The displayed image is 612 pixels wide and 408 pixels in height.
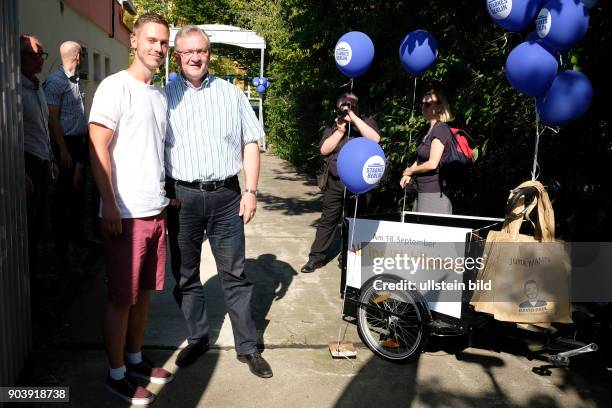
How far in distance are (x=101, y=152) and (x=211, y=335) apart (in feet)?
6.16

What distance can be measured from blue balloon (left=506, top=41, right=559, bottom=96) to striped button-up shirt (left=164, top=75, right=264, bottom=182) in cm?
178

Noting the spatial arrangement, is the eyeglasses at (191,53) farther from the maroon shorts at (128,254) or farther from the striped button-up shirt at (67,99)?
the striped button-up shirt at (67,99)

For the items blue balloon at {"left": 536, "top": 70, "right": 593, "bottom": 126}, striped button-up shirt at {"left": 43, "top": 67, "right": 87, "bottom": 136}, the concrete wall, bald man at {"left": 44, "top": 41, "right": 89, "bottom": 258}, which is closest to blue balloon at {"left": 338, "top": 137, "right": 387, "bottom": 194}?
blue balloon at {"left": 536, "top": 70, "right": 593, "bottom": 126}

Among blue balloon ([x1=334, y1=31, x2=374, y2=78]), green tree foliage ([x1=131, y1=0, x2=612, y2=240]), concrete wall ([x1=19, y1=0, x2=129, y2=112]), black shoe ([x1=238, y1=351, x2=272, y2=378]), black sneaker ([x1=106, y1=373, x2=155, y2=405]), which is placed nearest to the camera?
black sneaker ([x1=106, y1=373, x2=155, y2=405])

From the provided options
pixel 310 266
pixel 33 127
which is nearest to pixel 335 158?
pixel 310 266

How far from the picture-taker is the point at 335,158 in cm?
537

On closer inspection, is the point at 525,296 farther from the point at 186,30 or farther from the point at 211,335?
the point at 186,30

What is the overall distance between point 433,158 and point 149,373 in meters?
2.55

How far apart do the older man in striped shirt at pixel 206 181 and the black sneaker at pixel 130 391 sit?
0.46m

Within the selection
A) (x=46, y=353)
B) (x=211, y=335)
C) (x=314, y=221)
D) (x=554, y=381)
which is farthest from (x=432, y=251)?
(x=314, y=221)

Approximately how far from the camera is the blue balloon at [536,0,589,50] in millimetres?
3396

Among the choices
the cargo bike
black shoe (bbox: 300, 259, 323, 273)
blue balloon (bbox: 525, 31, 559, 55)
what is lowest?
black shoe (bbox: 300, 259, 323, 273)

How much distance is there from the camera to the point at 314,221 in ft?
27.1

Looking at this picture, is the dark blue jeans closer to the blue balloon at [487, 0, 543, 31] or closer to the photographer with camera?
the photographer with camera
